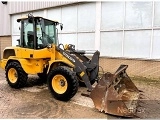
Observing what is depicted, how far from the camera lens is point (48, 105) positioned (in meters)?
5.18

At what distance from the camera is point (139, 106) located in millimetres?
5086

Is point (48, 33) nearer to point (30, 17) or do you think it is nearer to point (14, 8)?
point (30, 17)

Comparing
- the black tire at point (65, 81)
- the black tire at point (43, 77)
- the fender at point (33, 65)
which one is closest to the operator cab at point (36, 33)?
the fender at point (33, 65)

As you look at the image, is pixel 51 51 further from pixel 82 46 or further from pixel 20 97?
pixel 82 46

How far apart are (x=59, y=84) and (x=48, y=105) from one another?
657mm

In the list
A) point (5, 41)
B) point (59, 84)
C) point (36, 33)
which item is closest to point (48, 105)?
point (59, 84)

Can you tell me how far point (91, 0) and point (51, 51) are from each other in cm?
541

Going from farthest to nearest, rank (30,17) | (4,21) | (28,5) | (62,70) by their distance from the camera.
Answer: (4,21) < (28,5) < (30,17) < (62,70)

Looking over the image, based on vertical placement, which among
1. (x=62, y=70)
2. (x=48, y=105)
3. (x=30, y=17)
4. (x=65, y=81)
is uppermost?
(x=30, y=17)

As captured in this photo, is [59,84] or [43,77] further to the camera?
[43,77]

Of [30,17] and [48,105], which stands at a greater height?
[30,17]

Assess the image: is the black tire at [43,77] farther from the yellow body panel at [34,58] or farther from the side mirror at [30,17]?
the side mirror at [30,17]

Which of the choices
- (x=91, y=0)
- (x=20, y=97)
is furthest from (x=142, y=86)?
(x=91, y=0)

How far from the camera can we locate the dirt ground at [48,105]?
455 centimetres
